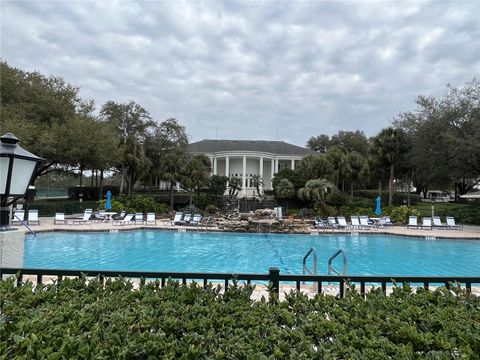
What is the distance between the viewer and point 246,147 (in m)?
41.2

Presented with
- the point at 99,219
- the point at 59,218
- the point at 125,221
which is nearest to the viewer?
the point at 59,218

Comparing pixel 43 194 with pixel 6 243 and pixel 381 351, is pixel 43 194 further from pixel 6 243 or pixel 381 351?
pixel 381 351

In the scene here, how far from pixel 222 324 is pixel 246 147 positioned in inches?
1540

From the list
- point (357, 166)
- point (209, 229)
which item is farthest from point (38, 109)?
point (357, 166)

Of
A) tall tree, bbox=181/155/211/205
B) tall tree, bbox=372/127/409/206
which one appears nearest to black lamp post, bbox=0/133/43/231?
tall tree, bbox=181/155/211/205

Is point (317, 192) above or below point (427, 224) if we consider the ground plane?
above

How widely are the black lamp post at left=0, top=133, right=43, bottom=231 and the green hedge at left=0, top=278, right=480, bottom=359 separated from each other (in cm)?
109

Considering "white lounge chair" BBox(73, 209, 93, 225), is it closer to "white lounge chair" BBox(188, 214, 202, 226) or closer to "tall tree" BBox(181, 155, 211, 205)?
"white lounge chair" BBox(188, 214, 202, 226)

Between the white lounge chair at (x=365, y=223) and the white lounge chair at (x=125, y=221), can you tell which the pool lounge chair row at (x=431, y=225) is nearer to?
the white lounge chair at (x=365, y=223)

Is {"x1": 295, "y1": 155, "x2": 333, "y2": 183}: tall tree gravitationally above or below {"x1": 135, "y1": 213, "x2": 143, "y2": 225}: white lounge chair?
above

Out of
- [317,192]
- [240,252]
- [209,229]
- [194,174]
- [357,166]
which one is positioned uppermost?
[357,166]

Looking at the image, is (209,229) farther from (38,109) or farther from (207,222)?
(38,109)

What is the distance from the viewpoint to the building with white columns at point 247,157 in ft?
127

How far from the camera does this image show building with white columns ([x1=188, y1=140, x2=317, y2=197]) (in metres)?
38.8
